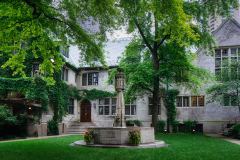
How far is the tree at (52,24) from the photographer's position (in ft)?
58.4

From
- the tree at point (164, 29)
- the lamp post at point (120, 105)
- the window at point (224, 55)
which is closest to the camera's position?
the lamp post at point (120, 105)

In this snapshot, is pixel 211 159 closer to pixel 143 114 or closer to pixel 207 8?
pixel 207 8

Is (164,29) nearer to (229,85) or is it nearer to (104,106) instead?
(229,85)

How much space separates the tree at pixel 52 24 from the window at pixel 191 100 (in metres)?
17.2

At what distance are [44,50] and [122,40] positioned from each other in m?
22.2

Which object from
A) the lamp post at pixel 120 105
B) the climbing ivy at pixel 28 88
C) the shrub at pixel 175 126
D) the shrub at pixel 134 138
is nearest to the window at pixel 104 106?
the shrub at pixel 175 126

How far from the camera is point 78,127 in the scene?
3641 centimetres

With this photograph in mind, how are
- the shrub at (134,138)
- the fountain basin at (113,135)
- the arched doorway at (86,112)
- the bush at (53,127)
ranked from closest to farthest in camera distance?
the shrub at (134,138) < the fountain basin at (113,135) < the bush at (53,127) < the arched doorway at (86,112)

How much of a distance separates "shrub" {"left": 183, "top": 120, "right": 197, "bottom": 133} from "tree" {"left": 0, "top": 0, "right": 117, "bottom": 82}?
16.8 m

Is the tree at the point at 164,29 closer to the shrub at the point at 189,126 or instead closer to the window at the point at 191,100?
the window at the point at 191,100

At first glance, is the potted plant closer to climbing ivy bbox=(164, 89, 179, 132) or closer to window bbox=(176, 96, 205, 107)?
climbing ivy bbox=(164, 89, 179, 132)

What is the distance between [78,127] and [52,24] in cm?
1847

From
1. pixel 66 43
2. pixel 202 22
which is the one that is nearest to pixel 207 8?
pixel 202 22

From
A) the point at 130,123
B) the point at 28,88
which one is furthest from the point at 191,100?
the point at 28,88
